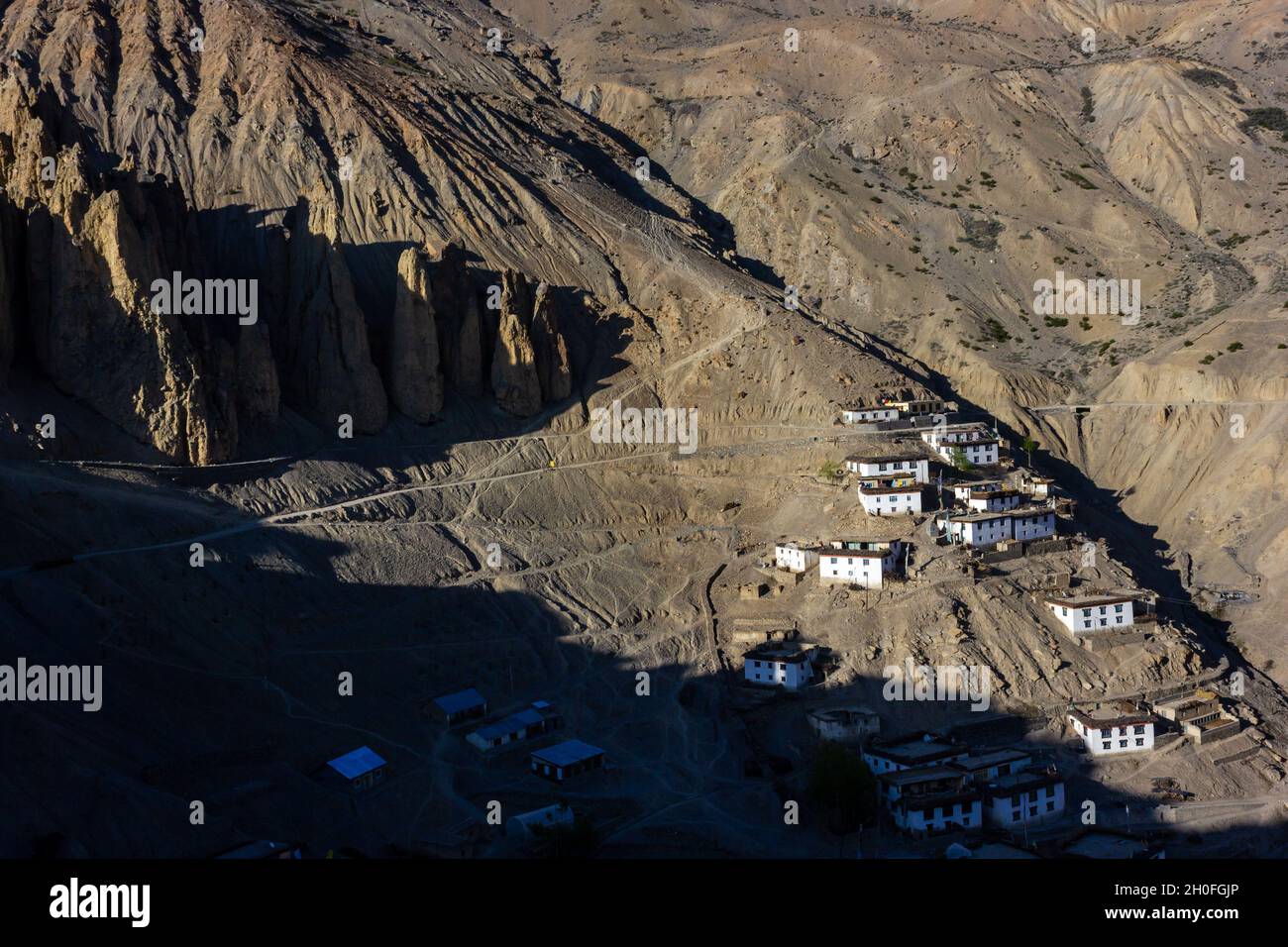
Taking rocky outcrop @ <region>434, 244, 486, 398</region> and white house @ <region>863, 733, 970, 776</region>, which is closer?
white house @ <region>863, 733, 970, 776</region>

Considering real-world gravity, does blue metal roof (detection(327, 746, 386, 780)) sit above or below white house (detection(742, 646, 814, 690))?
below

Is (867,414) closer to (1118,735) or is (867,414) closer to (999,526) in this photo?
(999,526)

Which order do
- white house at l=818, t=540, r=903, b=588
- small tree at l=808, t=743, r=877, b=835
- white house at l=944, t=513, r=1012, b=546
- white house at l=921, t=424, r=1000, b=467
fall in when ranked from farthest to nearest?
white house at l=921, t=424, r=1000, b=467 < white house at l=944, t=513, r=1012, b=546 < white house at l=818, t=540, r=903, b=588 < small tree at l=808, t=743, r=877, b=835

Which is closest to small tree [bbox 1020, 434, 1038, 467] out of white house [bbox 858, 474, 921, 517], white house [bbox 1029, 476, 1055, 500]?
white house [bbox 1029, 476, 1055, 500]


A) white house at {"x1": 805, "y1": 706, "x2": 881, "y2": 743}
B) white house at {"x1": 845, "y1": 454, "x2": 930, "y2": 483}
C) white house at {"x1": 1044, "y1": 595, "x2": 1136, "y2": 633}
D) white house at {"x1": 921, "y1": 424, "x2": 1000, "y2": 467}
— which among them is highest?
white house at {"x1": 921, "y1": 424, "x2": 1000, "y2": 467}

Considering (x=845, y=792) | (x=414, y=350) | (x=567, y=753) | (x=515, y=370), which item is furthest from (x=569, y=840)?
(x=515, y=370)

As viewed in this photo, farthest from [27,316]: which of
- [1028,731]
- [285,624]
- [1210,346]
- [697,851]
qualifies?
[1210,346]

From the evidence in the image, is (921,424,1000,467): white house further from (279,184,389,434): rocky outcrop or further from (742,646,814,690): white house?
(279,184,389,434): rocky outcrop

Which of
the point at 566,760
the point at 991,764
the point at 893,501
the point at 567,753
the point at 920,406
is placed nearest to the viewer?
the point at 991,764
